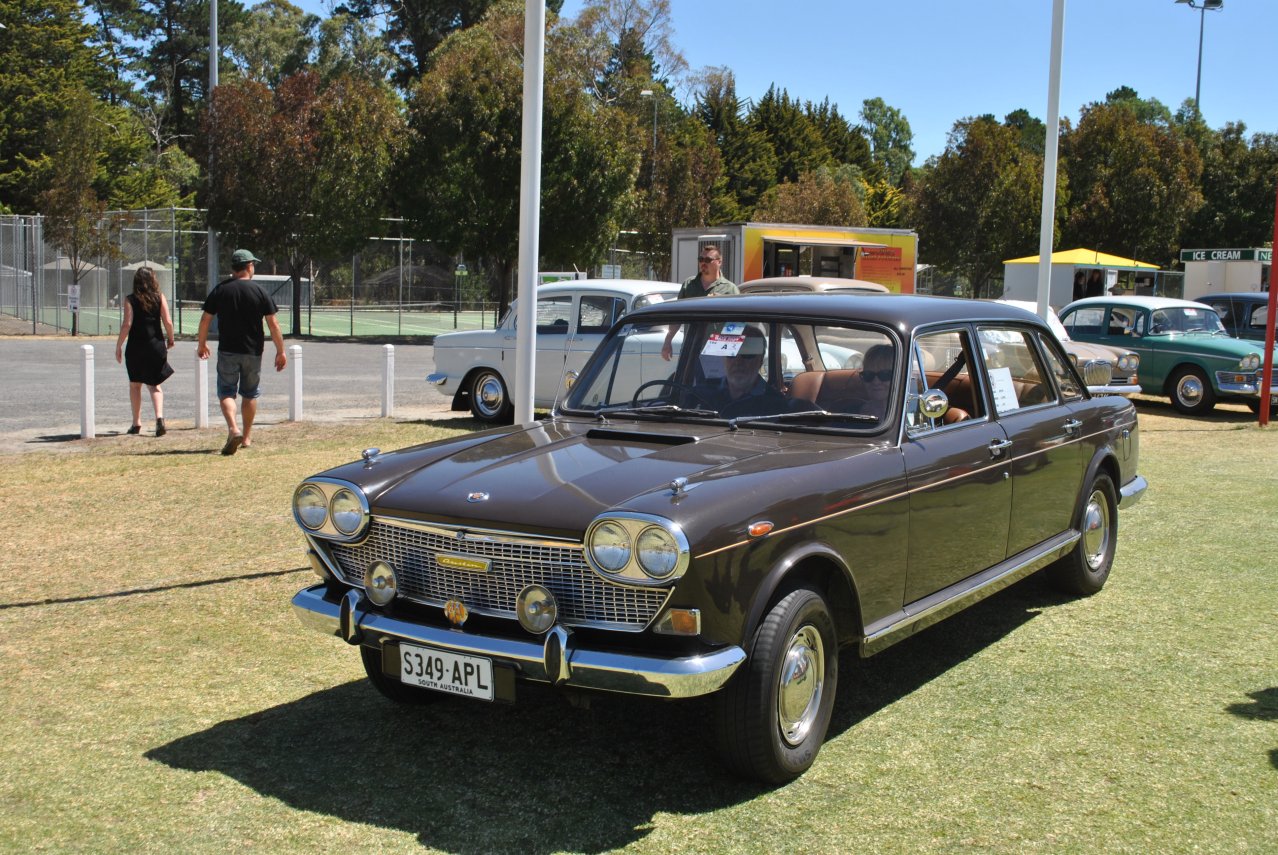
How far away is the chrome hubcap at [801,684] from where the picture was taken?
4203 millimetres

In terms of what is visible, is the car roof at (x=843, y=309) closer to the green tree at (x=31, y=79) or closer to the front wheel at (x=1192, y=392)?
the front wheel at (x=1192, y=392)

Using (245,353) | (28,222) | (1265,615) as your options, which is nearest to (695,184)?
(28,222)

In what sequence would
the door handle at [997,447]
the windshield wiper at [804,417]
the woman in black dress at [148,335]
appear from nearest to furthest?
the windshield wiper at [804,417]
the door handle at [997,447]
the woman in black dress at [148,335]

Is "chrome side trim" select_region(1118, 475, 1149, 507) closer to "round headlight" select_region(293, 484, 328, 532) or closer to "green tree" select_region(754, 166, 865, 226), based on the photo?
"round headlight" select_region(293, 484, 328, 532)

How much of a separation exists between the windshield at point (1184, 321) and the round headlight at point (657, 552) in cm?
1615

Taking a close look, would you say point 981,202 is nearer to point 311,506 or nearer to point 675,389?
point 675,389

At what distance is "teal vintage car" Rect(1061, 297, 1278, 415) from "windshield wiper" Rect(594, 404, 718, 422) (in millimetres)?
14005

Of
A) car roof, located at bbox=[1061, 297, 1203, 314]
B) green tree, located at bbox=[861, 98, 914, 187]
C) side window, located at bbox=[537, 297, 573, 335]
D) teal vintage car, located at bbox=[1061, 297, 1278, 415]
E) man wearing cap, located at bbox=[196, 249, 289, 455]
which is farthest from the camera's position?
green tree, located at bbox=[861, 98, 914, 187]

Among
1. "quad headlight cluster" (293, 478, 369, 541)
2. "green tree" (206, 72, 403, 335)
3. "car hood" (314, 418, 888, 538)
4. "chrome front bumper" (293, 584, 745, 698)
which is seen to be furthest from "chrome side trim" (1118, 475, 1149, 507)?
"green tree" (206, 72, 403, 335)

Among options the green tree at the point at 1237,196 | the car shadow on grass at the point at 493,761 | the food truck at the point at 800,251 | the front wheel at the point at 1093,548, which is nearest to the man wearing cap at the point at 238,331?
the car shadow on grass at the point at 493,761

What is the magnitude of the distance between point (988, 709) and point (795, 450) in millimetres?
1421

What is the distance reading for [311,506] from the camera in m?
4.69

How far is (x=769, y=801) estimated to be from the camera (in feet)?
13.6

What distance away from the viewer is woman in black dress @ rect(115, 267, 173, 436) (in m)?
11.9
